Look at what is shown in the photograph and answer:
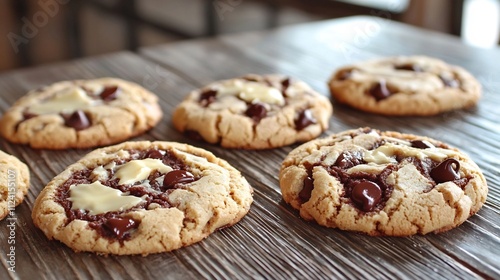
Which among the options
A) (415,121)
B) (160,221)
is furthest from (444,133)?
(160,221)

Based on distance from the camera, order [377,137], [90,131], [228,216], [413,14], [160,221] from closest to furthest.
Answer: [160,221], [228,216], [377,137], [90,131], [413,14]

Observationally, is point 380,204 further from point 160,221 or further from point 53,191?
point 53,191

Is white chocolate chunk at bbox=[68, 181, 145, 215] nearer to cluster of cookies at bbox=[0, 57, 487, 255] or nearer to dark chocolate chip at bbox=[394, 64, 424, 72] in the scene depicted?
cluster of cookies at bbox=[0, 57, 487, 255]

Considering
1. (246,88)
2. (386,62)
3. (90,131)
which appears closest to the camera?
(90,131)

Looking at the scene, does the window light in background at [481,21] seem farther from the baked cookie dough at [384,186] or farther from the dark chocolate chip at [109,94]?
the dark chocolate chip at [109,94]

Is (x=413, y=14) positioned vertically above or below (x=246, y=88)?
below

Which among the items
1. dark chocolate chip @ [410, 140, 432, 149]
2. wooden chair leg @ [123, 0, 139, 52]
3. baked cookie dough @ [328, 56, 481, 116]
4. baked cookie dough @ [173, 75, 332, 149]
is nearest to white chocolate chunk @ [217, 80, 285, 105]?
baked cookie dough @ [173, 75, 332, 149]

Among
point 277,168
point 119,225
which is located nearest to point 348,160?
point 277,168
